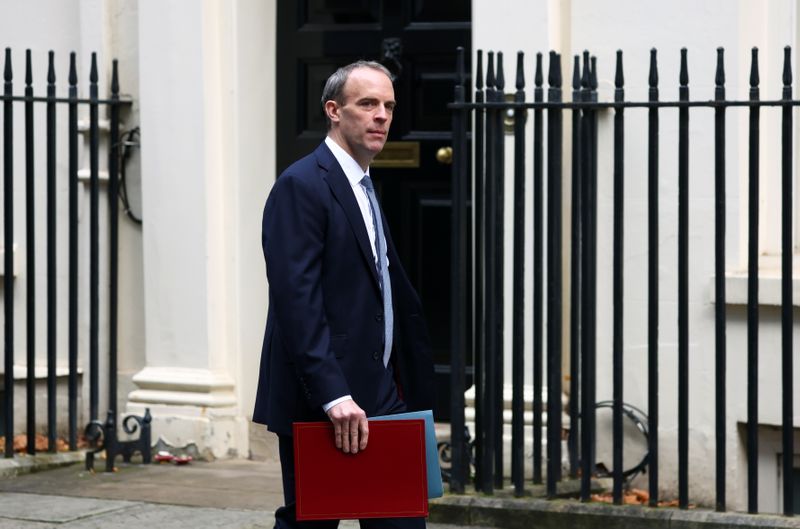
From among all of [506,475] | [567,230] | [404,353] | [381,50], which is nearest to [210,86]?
[381,50]

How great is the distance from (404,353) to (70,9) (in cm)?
426

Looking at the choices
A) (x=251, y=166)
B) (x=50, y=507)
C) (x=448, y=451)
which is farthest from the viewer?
(x=251, y=166)

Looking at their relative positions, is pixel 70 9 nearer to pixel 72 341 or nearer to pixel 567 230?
pixel 72 341

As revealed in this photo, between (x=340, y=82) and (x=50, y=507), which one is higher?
(x=340, y=82)

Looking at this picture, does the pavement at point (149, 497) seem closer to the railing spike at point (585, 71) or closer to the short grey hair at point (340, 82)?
the railing spike at point (585, 71)

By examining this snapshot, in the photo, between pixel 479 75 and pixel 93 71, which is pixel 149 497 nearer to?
pixel 93 71

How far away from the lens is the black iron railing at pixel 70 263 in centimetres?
729

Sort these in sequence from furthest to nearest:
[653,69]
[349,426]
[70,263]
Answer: [70,263] → [653,69] → [349,426]

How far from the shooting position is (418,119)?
7766 millimetres

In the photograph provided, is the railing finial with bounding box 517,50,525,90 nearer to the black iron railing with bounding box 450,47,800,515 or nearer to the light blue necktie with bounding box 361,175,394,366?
the black iron railing with bounding box 450,47,800,515

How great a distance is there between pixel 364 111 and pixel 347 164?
0.17 metres

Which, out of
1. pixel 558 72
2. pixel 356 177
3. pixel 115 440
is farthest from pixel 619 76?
pixel 115 440

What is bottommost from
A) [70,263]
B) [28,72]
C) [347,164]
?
[70,263]

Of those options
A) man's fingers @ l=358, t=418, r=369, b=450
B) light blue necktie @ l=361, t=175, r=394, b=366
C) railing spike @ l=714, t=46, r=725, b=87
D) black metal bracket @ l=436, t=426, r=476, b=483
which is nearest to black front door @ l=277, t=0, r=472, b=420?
black metal bracket @ l=436, t=426, r=476, b=483
